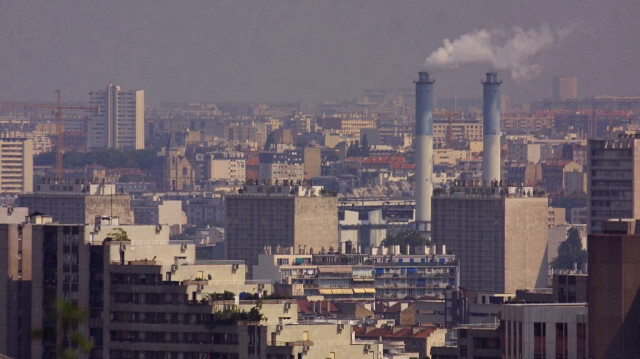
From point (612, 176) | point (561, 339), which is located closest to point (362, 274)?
point (612, 176)

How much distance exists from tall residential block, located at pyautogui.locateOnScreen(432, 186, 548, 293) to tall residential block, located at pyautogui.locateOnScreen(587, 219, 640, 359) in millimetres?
117131

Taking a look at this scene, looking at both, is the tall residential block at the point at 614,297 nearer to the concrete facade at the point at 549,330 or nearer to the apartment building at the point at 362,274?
the concrete facade at the point at 549,330

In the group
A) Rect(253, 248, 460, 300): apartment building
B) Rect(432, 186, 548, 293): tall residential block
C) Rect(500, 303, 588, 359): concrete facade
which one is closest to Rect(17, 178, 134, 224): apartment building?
Rect(432, 186, 548, 293): tall residential block

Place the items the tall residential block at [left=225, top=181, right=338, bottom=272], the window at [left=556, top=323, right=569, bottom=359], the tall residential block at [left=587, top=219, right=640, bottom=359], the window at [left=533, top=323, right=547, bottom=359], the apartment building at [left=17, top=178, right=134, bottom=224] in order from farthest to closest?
the apartment building at [left=17, top=178, right=134, bottom=224] → the tall residential block at [left=225, top=181, right=338, bottom=272] → the window at [left=556, top=323, right=569, bottom=359] → the tall residential block at [left=587, top=219, right=640, bottom=359] → the window at [left=533, top=323, right=547, bottom=359]

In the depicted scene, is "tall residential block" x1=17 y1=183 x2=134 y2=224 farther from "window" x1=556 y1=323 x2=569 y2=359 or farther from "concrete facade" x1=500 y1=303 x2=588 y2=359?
"window" x1=556 y1=323 x2=569 y2=359

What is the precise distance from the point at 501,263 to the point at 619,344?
121317mm

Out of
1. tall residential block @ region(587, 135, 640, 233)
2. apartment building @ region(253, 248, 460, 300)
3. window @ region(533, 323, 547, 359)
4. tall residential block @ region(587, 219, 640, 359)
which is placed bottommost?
apartment building @ region(253, 248, 460, 300)

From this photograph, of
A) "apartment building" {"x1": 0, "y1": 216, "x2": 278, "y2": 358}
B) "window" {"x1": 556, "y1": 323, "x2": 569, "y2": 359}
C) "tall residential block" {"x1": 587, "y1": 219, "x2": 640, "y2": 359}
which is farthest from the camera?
"apartment building" {"x1": 0, "y1": 216, "x2": 278, "y2": 358}

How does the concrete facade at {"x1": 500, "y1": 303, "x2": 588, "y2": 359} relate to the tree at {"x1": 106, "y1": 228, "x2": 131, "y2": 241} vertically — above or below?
below

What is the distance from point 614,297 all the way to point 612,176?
101032mm

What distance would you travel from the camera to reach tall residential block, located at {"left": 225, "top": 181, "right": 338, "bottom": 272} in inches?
7308

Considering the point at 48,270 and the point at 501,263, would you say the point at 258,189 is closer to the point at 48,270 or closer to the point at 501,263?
the point at 501,263

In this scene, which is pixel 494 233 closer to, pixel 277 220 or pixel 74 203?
pixel 277 220

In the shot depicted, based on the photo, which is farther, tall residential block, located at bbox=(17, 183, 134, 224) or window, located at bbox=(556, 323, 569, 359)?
tall residential block, located at bbox=(17, 183, 134, 224)
